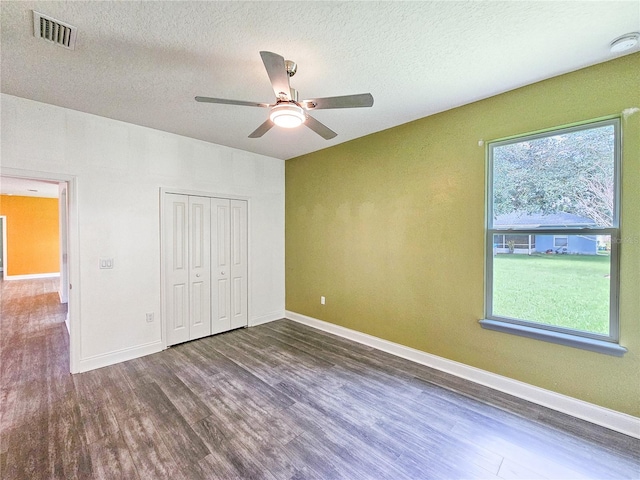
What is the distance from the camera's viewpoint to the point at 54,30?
69.4 inches

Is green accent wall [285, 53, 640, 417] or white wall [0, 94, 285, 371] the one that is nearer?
green accent wall [285, 53, 640, 417]

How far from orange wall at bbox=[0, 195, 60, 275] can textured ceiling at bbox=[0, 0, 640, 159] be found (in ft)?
27.5

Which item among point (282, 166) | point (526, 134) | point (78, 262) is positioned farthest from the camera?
point (282, 166)

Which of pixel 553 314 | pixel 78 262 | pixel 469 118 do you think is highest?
pixel 469 118

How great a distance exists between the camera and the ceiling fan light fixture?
74.8 inches

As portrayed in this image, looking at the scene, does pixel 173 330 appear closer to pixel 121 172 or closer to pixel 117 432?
pixel 117 432

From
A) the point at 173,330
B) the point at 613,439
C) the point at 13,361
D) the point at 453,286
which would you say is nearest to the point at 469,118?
the point at 453,286

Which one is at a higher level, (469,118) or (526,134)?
(469,118)

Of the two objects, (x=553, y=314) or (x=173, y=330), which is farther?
(x=173, y=330)

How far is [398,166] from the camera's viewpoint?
3336mm

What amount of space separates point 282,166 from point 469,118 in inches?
119

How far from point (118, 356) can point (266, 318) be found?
2047 mm

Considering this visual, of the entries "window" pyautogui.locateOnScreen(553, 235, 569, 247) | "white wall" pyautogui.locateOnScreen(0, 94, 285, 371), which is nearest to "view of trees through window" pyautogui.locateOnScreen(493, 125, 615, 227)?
"window" pyautogui.locateOnScreen(553, 235, 569, 247)

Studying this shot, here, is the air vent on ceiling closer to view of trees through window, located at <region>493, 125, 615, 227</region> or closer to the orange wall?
view of trees through window, located at <region>493, 125, 615, 227</region>
